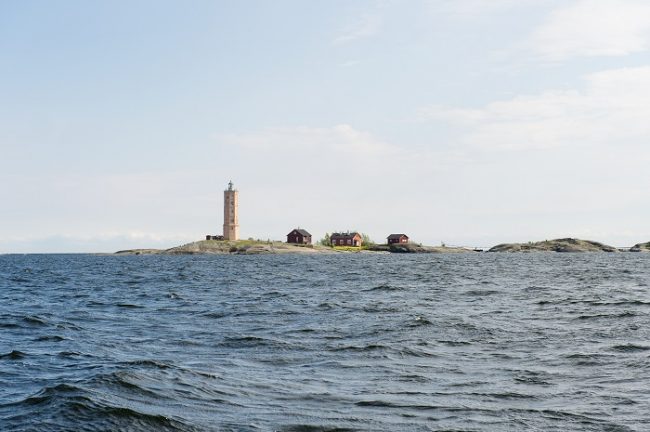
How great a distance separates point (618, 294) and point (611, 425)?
38395 millimetres

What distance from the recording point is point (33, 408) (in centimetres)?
1620

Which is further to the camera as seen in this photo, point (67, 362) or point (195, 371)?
point (67, 362)

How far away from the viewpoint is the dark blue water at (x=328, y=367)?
1576 centimetres

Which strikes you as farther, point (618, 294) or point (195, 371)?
point (618, 294)

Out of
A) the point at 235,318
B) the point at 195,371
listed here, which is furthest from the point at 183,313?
the point at 195,371

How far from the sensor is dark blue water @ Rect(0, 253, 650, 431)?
51.7ft

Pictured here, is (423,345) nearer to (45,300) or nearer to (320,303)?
(320,303)

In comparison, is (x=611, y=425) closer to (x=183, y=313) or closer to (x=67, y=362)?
(x=67, y=362)

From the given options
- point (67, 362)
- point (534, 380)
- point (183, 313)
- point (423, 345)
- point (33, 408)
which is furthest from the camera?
point (183, 313)

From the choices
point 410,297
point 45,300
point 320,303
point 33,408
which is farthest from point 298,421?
point 45,300

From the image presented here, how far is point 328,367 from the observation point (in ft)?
73.2

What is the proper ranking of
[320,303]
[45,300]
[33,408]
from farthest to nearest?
[45,300] → [320,303] → [33,408]

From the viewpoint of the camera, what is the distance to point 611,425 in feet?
49.8

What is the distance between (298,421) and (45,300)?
38.2 meters
